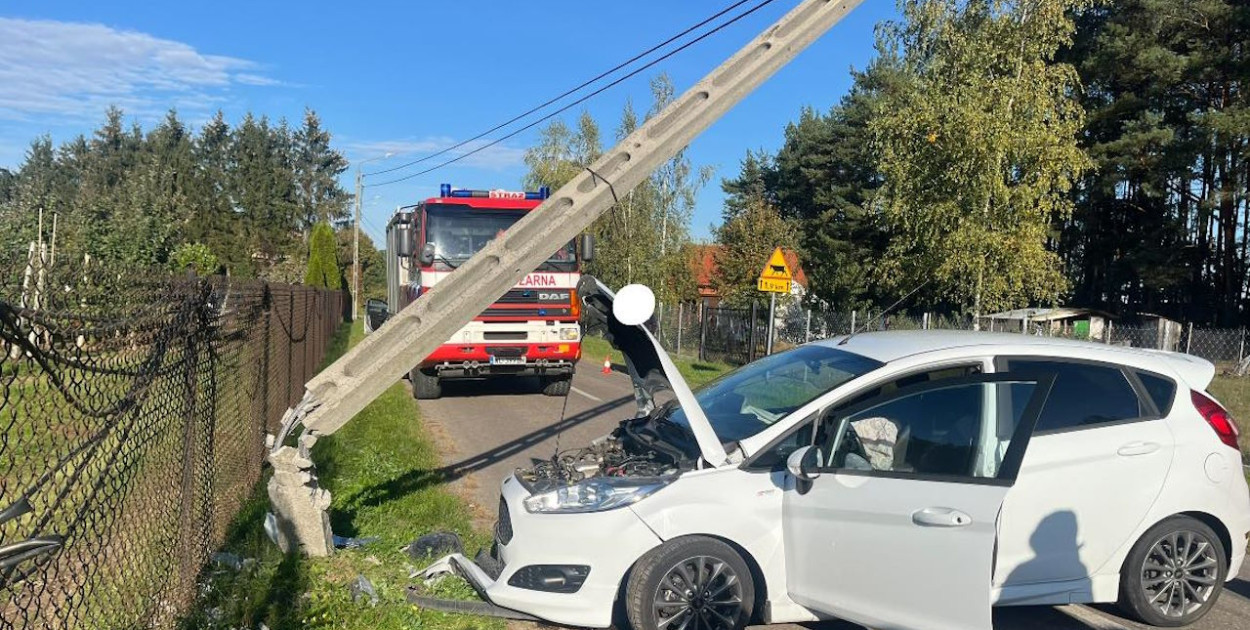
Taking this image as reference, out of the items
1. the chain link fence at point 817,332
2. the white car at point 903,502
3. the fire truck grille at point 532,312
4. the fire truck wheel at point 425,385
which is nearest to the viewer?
the white car at point 903,502

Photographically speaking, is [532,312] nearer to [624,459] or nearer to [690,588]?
[624,459]

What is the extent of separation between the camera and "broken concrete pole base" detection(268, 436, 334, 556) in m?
5.02

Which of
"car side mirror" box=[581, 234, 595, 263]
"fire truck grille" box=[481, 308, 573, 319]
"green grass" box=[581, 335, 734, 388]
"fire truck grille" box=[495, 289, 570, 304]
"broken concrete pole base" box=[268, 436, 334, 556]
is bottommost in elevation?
"green grass" box=[581, 335, 734, 388]

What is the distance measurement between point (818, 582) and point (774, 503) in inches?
16.9

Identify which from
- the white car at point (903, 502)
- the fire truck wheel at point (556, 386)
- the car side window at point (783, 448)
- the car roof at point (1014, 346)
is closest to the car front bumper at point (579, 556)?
the white car at point (903, 502)

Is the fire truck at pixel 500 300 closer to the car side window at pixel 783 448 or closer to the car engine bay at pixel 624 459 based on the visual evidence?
the car engine bay at pixel 624 459

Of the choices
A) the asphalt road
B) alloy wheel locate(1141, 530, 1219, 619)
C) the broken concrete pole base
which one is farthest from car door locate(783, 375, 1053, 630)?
the broken concrete pole base

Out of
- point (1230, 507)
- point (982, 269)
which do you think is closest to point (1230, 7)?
point (982, 269)

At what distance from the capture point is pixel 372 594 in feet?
15.7

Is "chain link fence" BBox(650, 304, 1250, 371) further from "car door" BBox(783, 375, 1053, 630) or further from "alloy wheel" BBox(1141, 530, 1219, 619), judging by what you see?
"car door" BBox(783, 375, 1053, 630)

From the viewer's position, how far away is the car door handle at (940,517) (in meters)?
4.10

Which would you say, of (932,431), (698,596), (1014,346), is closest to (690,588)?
(698,596)

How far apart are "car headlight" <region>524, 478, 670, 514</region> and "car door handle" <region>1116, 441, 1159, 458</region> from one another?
2491 mm

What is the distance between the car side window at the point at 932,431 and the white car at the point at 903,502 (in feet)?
0.03
